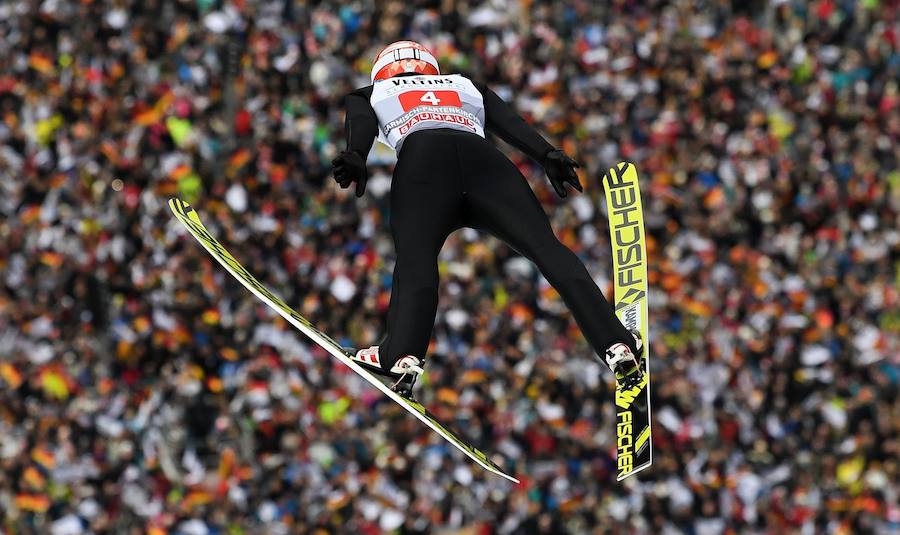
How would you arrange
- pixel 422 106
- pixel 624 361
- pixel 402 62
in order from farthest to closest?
pixel 402 62 → pixel 422 106 → pixel 624 361

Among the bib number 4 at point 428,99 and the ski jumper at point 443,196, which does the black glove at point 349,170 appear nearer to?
the ski jumper at point 443,196

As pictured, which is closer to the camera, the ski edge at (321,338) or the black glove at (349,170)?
the black glove at (349,170)

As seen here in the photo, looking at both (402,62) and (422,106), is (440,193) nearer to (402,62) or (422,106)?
(422,106)

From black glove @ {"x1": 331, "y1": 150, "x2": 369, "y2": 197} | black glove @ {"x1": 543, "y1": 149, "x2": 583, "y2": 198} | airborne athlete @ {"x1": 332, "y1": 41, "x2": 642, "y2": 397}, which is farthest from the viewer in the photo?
black glove @ {"x1": 543, "y1": 149, "x2": 583, "y2": 198}

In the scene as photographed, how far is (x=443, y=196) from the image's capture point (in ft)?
25.4

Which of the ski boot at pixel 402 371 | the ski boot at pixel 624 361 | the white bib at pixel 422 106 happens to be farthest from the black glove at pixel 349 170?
the ski boot at pixel 624 361

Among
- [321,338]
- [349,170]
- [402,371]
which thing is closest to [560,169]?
[349,170]

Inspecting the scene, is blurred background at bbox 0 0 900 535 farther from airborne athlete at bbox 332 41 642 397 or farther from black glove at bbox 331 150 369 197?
black glove at bbox 331 150 369 197

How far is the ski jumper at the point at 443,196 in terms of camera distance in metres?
7.59

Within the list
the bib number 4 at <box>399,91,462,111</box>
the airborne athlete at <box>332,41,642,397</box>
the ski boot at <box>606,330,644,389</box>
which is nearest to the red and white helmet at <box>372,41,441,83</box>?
the airborne athlete at <box>332,41,642,397</box>

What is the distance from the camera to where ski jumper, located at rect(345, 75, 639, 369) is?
24.9 ft

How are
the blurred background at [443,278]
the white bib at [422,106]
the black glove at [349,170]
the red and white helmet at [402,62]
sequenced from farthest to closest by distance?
the blurred background at [443,278], the red and white helmet at [402,62], the white bib at [422,106], the black glove at [349,170]

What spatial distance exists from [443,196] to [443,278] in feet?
24.9

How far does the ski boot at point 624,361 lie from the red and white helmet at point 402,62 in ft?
5.74
